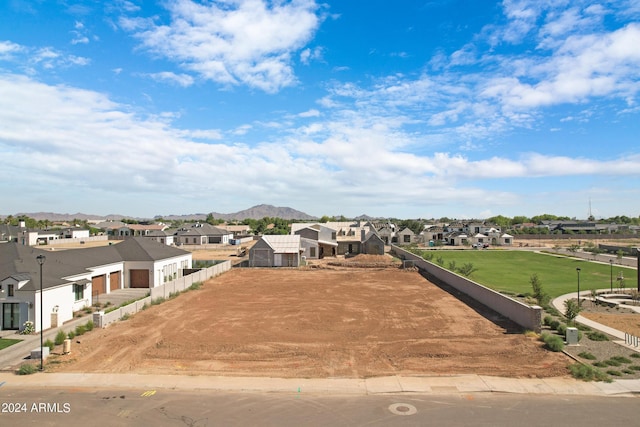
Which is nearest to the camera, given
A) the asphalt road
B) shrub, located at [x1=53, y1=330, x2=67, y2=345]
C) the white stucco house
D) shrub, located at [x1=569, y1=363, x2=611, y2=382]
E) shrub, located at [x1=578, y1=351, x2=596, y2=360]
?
the asphalt road

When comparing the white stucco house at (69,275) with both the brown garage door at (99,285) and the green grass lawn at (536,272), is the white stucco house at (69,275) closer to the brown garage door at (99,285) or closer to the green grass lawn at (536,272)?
the brown garage door at (99,285)

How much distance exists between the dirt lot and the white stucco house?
4.48 meters

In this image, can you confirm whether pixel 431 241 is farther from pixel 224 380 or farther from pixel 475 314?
pixel 224 380

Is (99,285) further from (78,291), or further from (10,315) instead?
(10,315)

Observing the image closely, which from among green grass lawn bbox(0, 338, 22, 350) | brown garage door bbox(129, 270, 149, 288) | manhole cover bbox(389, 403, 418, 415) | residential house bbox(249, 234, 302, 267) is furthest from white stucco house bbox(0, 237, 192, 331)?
manhole cover bbox(389, 403, 418, 415)

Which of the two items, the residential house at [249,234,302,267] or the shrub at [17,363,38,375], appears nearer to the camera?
the shrub at [17,363,38,375]

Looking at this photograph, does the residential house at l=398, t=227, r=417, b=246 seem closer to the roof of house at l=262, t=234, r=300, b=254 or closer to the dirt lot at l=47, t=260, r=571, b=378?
the roof of house at l=262, t=234, r=300, b=254

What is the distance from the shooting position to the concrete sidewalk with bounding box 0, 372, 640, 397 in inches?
658

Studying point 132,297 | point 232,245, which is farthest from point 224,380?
point 232,245

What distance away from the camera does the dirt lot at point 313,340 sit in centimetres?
1956

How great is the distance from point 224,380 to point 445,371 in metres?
9.92

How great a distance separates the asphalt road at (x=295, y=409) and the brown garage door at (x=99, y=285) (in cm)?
2078

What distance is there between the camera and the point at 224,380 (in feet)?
59.2

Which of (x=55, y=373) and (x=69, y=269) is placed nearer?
(x=55, y=373)
